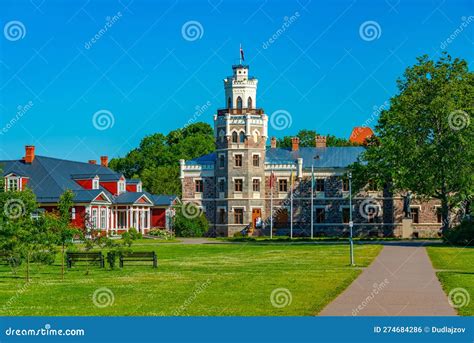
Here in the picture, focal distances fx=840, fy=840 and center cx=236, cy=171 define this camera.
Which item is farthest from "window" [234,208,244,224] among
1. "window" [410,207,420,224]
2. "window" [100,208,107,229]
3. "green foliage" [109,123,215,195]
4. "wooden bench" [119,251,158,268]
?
"wooden bench" [119,251,158,268]

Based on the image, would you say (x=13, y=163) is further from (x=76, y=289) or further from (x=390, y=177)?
(x=76, y=289)

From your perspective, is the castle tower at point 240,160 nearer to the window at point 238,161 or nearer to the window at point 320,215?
the window at point 238,161

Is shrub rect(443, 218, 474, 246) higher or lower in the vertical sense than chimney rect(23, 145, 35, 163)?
lower

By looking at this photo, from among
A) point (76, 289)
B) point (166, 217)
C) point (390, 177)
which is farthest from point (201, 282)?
point (166, 217)

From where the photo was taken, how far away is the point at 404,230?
68.6 meters

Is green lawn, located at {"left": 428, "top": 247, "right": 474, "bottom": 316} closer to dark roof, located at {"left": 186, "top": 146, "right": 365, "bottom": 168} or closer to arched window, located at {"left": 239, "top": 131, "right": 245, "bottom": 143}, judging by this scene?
dark roof, located at {"left": 186, "top": 146, "right": 365, "bottom": 168}

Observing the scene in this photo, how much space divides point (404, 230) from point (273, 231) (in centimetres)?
1103

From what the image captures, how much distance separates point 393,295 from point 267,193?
52.1m

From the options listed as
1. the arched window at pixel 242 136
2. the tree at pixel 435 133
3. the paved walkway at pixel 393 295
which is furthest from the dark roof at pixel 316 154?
the paved walkway at pixel 393 295

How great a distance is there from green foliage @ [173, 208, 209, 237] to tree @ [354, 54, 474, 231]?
1974cm

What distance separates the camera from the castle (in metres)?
71.4

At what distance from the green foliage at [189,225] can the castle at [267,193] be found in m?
1.88

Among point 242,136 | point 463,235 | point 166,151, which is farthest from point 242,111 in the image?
point 166,151

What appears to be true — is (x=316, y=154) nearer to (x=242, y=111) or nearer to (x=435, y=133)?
(x=242, y=111)
